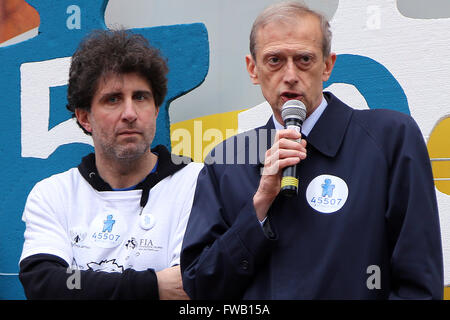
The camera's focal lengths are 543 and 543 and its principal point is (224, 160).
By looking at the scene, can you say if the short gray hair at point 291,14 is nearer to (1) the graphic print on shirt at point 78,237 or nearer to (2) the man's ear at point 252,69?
(2) the man's ear at point 252,69

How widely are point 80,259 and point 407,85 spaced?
1.77m

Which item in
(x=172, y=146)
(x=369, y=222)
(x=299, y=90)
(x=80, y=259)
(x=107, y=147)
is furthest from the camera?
(x=172, y=146)

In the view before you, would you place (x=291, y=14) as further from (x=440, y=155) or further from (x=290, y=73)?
(x=440, y=155)

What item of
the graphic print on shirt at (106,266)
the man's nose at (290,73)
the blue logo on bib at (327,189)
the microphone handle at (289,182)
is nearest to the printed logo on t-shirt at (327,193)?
the blue logo on bib at (327,189)

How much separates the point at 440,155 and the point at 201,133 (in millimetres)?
1315

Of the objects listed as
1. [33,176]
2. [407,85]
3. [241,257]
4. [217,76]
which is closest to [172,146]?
[217,76]

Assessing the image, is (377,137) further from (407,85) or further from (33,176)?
(33,176)

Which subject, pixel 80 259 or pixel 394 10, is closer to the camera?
pixel 80 259

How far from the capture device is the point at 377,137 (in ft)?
5.78

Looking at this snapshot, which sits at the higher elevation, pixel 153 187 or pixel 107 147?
pixel 107 147

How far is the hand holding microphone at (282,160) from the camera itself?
5.39 ft

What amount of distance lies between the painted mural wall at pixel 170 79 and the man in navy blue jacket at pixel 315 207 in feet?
3.27

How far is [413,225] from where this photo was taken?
63.1 inches

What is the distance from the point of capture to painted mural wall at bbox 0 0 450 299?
9.53 feet
